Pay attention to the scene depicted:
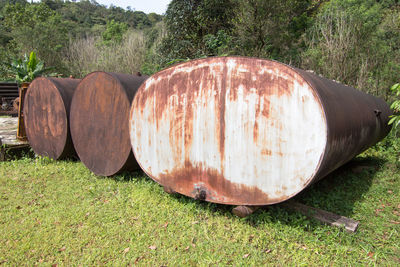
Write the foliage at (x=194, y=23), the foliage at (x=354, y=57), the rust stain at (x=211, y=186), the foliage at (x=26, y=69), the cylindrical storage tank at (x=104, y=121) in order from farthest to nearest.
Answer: the foliage at (x=194, y=23)
the foliage at (x=26, y=69)
the foliage at (x=354, y=57)
the cylindrical storage tank at (x=104, y=121)
the rust stain at (x=211, y=186)

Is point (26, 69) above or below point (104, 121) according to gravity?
above

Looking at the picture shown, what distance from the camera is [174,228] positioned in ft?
10.8

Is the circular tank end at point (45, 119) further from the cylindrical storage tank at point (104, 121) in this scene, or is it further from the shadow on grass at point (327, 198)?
the shadow on grass at point (327, 198)

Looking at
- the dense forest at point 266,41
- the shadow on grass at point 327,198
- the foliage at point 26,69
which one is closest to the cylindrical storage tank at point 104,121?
the shadow on grass at point 327,198

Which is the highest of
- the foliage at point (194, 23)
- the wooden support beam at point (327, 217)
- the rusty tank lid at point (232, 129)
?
the foliage at point (194, 23)

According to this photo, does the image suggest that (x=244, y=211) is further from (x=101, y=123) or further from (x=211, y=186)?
(x=101, y=123)

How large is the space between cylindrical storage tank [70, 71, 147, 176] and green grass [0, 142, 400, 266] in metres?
0.37

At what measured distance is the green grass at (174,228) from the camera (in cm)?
279

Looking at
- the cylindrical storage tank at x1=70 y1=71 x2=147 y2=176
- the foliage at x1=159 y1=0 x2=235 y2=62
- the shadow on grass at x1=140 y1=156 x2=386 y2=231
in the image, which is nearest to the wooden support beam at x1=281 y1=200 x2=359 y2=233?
the shadow on grass at x1=140 y1=156 x2=386 y2=231

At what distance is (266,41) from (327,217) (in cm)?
1161

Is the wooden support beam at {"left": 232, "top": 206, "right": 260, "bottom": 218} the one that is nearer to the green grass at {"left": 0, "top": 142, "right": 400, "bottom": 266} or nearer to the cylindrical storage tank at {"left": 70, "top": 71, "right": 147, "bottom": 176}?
the green grass at {"left": 0, "top": 142, "right": 400, "bottom": 266}

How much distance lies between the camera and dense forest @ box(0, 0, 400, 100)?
9555 mm

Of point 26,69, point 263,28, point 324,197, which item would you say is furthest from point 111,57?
point 324,197

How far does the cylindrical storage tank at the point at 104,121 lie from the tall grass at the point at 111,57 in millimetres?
12091
